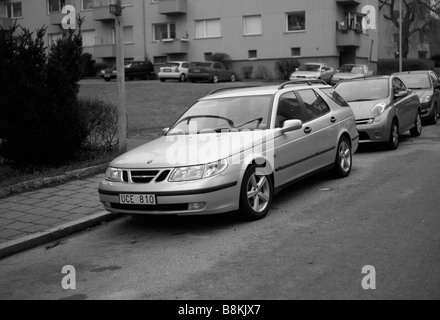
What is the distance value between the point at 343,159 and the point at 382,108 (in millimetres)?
3311

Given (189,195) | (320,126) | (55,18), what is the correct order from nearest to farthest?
(189,195)
(320,126)
(55,18)

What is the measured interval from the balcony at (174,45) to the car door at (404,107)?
33930 mm

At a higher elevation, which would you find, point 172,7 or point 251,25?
point 172,7

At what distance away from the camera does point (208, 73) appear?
3822cm

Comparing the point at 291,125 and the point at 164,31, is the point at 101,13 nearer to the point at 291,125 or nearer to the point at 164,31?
the point at 164,31

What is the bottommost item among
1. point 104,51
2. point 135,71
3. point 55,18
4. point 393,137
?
point 393,137

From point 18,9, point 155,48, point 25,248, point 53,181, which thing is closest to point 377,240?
point 25,248

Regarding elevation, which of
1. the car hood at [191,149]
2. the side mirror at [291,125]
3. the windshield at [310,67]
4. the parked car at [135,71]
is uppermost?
the parked car at [135,71]

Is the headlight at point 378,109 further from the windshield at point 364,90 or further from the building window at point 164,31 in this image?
the building window at point 164,31

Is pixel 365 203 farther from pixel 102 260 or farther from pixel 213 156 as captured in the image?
pixel 102 260

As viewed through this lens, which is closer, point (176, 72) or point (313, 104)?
point (313, 104)

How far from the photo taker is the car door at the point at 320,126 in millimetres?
8617

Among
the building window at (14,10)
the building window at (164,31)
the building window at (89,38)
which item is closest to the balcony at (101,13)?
the building window at (89,38)

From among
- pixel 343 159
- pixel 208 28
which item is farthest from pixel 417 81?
pixel 208 28
